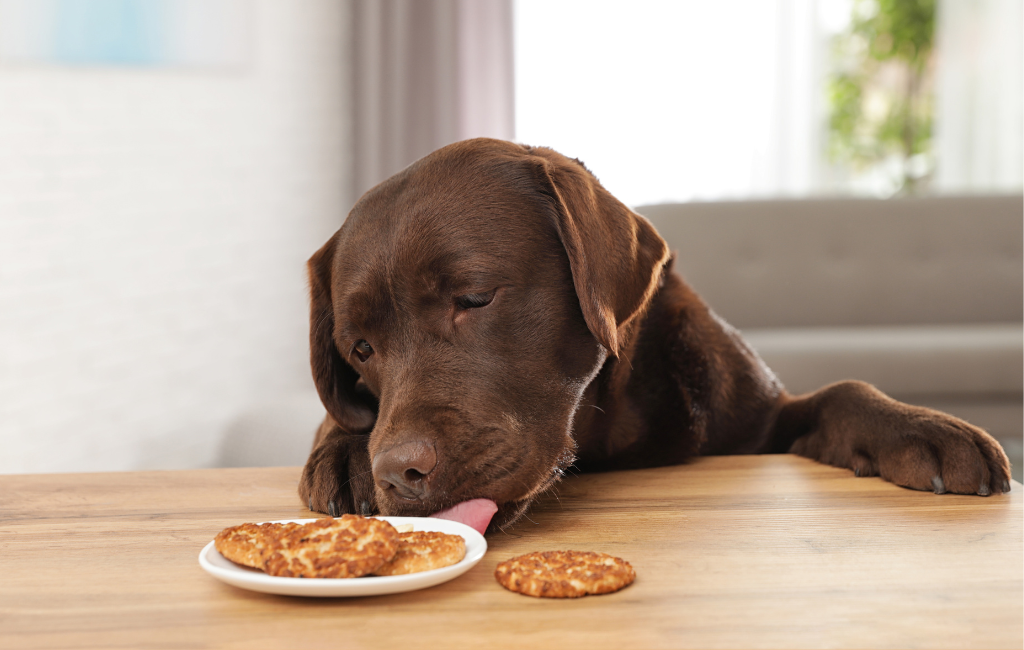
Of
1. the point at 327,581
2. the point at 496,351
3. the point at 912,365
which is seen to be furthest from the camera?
the point at 912,365

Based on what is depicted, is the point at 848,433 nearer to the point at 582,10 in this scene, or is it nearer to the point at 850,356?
the point at 850,356

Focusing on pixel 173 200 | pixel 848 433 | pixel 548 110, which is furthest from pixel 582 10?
pixel 848 433

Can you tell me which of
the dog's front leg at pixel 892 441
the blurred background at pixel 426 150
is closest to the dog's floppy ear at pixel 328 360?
the dog's front leg at pixel 892 441

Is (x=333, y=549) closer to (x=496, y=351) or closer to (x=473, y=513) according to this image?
(x=473, y=513)

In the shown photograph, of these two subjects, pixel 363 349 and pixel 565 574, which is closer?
pixel 565 574

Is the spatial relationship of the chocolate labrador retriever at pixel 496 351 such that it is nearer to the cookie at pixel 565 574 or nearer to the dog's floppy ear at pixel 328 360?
the dog's floppy ear at pixel 328 360

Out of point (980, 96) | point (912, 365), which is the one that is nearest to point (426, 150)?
point (912, 365)

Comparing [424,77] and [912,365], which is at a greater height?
[424,77]
